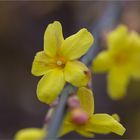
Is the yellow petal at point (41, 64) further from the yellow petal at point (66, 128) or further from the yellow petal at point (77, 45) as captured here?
the yellow petal at point (66, 128)

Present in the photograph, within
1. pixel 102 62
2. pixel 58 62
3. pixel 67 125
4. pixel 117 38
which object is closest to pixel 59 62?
pixel 58 62

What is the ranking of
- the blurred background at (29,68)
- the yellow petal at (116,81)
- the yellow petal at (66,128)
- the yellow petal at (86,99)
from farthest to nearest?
the blurred background at (29,68), the yellow petal at (116,81), the yellow petal at (66,128), the yellow petal at (86,99)

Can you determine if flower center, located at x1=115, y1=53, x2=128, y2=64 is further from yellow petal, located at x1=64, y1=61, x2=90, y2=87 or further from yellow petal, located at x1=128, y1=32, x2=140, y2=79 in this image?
yellow petal, located at x1=64, y1=61, x2=90, y2=87

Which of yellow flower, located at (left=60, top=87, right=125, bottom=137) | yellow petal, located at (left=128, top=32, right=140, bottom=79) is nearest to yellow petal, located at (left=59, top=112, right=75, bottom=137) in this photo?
yellow flower, located at (left=60, top=87, right=125, bottom=137)

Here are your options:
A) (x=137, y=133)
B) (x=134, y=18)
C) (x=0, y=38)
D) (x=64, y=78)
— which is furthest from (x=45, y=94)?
(x=0, y=38)

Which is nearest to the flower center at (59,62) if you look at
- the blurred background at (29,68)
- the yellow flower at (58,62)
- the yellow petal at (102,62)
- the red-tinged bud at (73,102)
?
the yellow flower at (58,62)

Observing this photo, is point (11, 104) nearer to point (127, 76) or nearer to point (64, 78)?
point (127, 76)

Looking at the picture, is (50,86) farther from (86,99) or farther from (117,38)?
(117,38)
